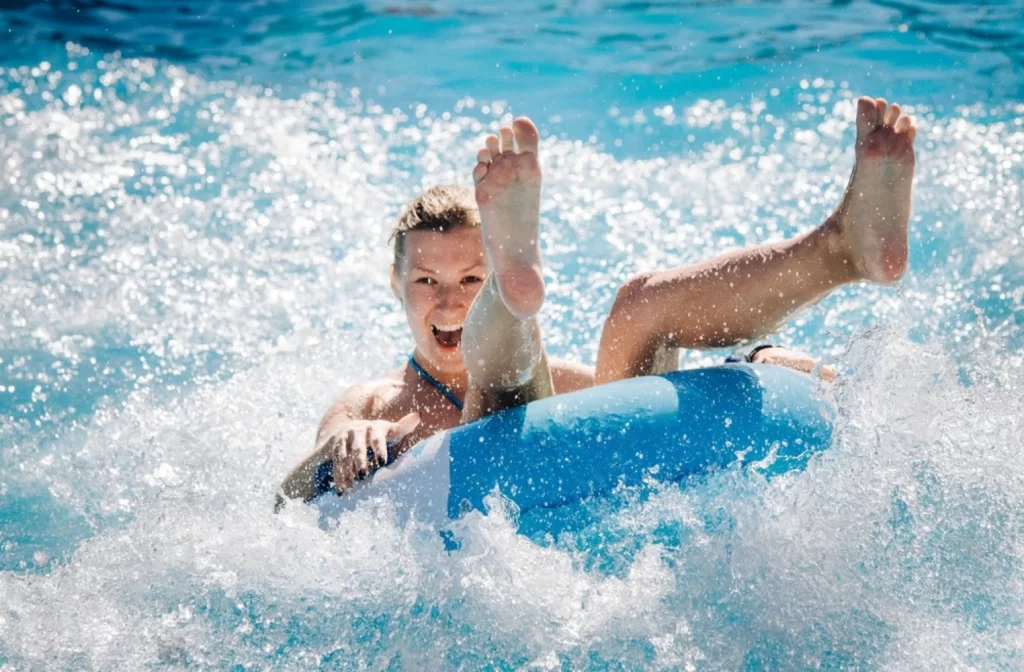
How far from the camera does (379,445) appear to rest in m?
2.26

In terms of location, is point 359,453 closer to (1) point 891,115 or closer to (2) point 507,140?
(2) point 507,140

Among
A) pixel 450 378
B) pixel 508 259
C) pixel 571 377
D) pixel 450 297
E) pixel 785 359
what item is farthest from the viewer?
pixel 571 377

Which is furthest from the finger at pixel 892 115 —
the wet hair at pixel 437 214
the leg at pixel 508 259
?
the wet hair at pixel 437 214

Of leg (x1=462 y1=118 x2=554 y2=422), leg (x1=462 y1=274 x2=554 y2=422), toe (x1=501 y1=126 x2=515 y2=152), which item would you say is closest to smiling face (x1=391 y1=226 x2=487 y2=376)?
leg (x1=462 y1=274 x2=554 y2=422)

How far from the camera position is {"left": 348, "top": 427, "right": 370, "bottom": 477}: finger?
7.37 feet

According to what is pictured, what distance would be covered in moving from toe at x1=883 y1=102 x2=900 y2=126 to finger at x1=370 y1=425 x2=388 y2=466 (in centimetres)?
121

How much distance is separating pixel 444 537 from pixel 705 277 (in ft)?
2.56

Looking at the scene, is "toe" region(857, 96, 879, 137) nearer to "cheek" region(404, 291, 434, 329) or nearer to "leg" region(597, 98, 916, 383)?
"leg" region(597, 98, 916, 383)

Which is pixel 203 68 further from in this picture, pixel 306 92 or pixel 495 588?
pixel 495 588

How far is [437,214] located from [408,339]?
147 centimetres

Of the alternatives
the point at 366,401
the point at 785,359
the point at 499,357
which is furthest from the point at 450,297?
the point at 785,359

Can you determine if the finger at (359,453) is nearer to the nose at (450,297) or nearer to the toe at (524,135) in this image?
the nose at (450,297)

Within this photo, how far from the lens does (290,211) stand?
4938 mm

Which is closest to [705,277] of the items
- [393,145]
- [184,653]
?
[184,653]
